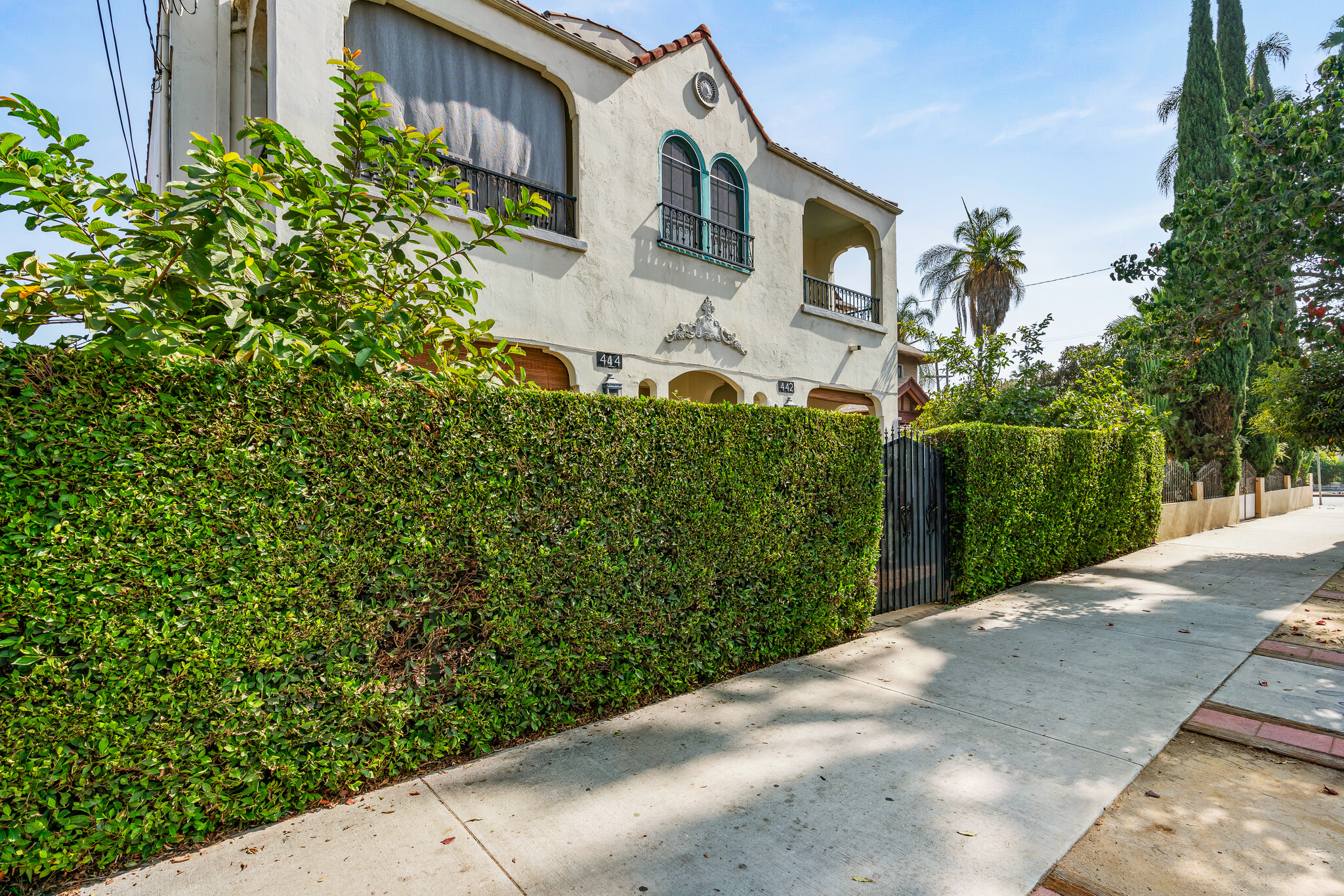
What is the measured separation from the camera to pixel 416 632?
3.70 meters

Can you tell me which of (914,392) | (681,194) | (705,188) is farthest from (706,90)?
(914,392)

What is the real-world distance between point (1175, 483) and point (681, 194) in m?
14.9

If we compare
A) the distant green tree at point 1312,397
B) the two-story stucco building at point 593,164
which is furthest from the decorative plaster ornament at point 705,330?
the distant green tree at point 1312,397

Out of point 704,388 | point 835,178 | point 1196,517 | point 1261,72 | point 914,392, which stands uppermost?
point 1261,72

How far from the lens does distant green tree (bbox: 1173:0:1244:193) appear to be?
20.3 metres

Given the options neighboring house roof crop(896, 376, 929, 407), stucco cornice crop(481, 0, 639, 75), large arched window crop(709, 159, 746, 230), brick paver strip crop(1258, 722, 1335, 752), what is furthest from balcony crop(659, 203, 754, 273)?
neighboring house roof crop(896, 376, 929, 407)

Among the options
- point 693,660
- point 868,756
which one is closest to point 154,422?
point 693,660

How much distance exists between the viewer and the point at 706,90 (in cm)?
1113

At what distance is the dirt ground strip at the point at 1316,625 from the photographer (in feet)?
20.8

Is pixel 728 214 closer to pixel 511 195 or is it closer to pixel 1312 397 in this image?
pixel 511 195

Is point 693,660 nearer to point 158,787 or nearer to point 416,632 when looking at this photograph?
point 416,632

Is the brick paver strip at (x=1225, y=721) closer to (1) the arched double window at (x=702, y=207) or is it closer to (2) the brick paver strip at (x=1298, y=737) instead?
(2) the brick paver strip at (x=1298, y=737)

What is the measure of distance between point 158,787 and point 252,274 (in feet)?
8.45

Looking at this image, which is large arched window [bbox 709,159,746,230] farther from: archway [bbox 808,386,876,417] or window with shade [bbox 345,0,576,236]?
archway [bbox 808,386,876,417]
